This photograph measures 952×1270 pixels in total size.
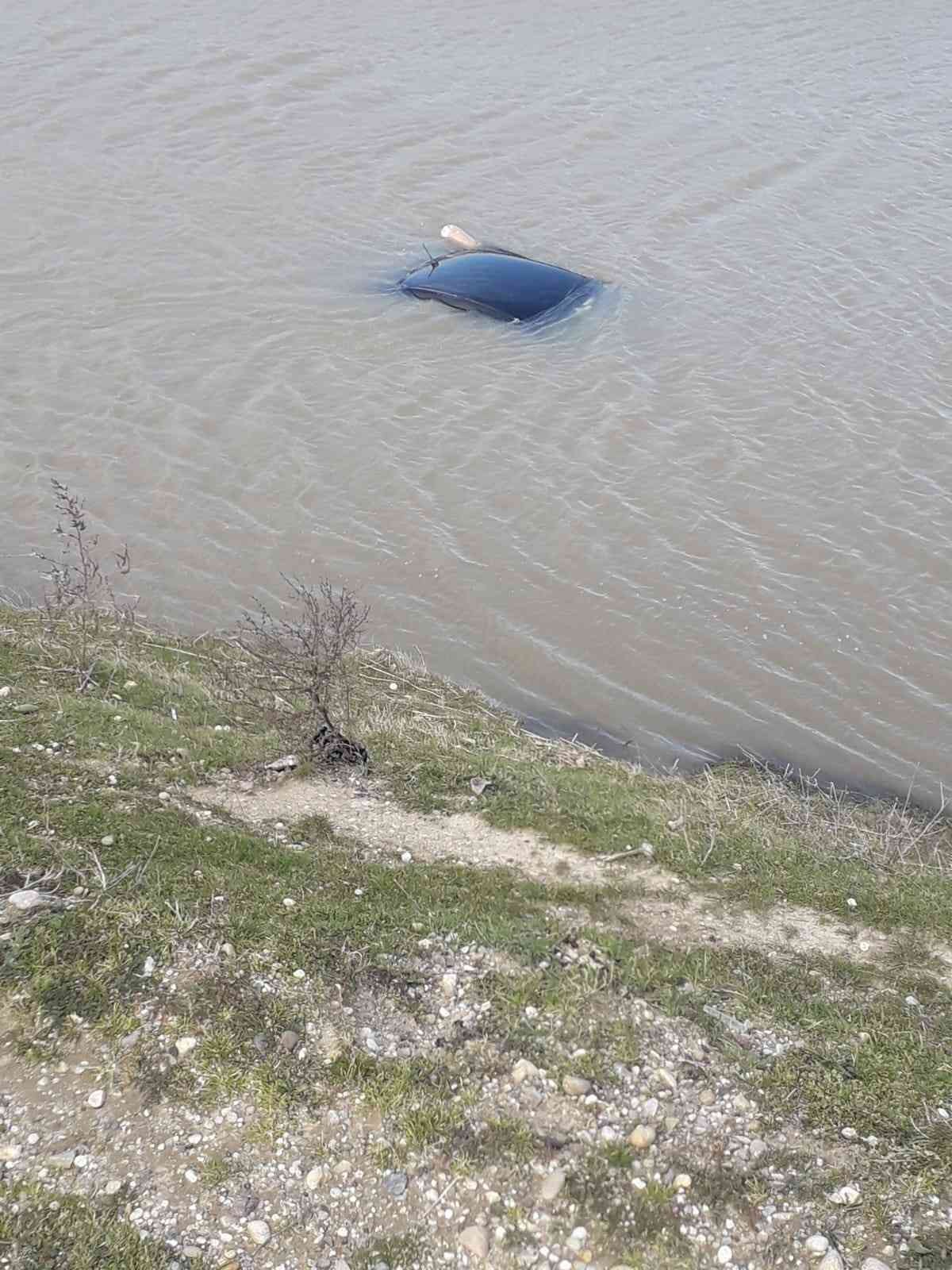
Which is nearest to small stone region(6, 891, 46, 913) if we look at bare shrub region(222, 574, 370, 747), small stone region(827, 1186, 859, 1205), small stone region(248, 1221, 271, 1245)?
small stone region(248, 1221, 271, 1245)

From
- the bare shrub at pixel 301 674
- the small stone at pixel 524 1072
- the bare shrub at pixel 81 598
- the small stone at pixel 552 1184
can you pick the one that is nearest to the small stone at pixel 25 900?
the bare shrub at pixel 301 674

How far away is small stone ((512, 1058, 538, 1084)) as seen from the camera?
5.39m

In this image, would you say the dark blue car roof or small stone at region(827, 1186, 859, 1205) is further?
the dark blue car roof

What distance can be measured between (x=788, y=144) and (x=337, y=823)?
1956 centimetres

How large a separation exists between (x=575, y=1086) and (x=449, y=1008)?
0.76m

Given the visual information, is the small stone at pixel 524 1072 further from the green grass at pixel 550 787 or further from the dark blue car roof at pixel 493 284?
the dark blue car roof at pixel 493 284

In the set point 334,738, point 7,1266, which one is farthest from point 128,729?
point 7,1266

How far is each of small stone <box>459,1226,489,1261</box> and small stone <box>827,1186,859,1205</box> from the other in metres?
1.50

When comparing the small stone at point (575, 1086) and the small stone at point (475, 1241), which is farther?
the small stone at point (575, 1086)

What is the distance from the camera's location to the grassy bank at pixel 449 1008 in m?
4.80

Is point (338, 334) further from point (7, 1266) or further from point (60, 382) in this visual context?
point (7, 1266)

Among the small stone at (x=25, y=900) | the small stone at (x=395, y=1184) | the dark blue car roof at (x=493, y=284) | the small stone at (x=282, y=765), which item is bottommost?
the small stone at (x=282, y=765)

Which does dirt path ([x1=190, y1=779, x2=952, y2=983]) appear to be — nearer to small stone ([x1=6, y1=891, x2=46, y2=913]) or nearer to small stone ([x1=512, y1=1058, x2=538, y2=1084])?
small stone ([x1=512, y1=1058, x2=538, y2=1084])

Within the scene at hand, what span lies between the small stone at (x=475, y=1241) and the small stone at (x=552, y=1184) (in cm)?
30
